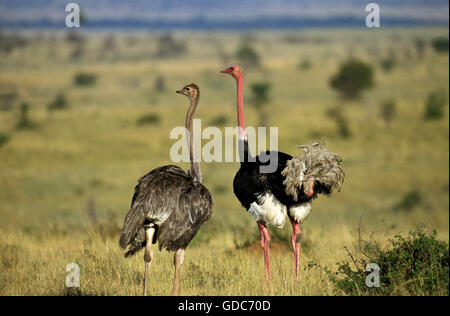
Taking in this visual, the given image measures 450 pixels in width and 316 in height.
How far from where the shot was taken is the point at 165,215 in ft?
23.6

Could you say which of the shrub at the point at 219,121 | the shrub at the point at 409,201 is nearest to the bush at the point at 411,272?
the shrub at the point at 409,201

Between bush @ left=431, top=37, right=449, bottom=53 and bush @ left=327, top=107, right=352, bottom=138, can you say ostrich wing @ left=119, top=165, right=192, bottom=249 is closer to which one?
bush @ left=327, top=107, right=352, bottom=138

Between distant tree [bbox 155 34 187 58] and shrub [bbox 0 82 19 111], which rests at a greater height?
distant tree [bbox 155 34 187 58]

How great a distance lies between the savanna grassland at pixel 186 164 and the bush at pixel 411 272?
269 millimetres

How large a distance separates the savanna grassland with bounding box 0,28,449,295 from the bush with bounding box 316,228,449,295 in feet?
0.88

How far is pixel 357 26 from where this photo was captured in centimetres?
12569

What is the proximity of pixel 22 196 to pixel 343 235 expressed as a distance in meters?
11.9

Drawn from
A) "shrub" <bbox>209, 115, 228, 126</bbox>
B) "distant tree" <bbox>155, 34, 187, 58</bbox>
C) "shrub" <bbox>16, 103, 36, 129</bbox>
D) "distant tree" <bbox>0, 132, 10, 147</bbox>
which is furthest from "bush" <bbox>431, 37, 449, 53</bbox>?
"distant tree" <bbox>0, 132, 10, 147</bbox>

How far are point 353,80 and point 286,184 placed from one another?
3297cm

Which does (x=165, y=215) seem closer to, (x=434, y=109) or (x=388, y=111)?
(x=434, y=109)

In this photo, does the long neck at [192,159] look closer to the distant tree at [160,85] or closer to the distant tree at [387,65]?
the distant tree at [160,85]

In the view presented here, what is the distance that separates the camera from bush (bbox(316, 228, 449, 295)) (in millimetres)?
6562

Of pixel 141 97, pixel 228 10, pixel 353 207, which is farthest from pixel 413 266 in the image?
pixel 228 10

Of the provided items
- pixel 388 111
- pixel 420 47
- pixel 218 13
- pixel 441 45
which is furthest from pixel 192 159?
pixel 218 13
